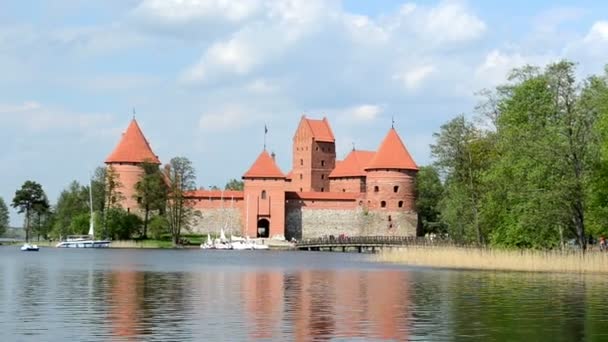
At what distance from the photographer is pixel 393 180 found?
88562 millimetres

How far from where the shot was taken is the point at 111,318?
1830 cm

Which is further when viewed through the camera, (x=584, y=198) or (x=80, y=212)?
(x=80, y=212)

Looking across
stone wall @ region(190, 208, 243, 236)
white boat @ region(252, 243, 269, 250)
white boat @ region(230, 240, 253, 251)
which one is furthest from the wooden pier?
stone wall @ region(190, 208, 243, 236)

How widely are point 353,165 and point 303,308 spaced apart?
80207 millimetres

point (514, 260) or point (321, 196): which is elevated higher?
point (321, 196)

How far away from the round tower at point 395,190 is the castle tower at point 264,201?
762 centimetres

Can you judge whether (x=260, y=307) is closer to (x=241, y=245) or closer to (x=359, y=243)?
(x=359, y=243)

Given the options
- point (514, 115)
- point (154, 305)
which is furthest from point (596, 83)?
point (154, 305)

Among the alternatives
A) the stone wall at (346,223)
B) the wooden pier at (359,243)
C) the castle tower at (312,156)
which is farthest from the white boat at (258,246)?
the castle tower at (312,156)

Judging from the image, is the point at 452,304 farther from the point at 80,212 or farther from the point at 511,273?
the point at 80,212

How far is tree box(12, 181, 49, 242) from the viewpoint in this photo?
98.5m

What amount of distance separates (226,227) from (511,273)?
56145mm

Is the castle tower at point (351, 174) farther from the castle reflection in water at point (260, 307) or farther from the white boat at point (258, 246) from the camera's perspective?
the castle reflection in water at point (260, 307)

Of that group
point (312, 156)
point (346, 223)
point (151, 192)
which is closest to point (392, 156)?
point (346, 223)
